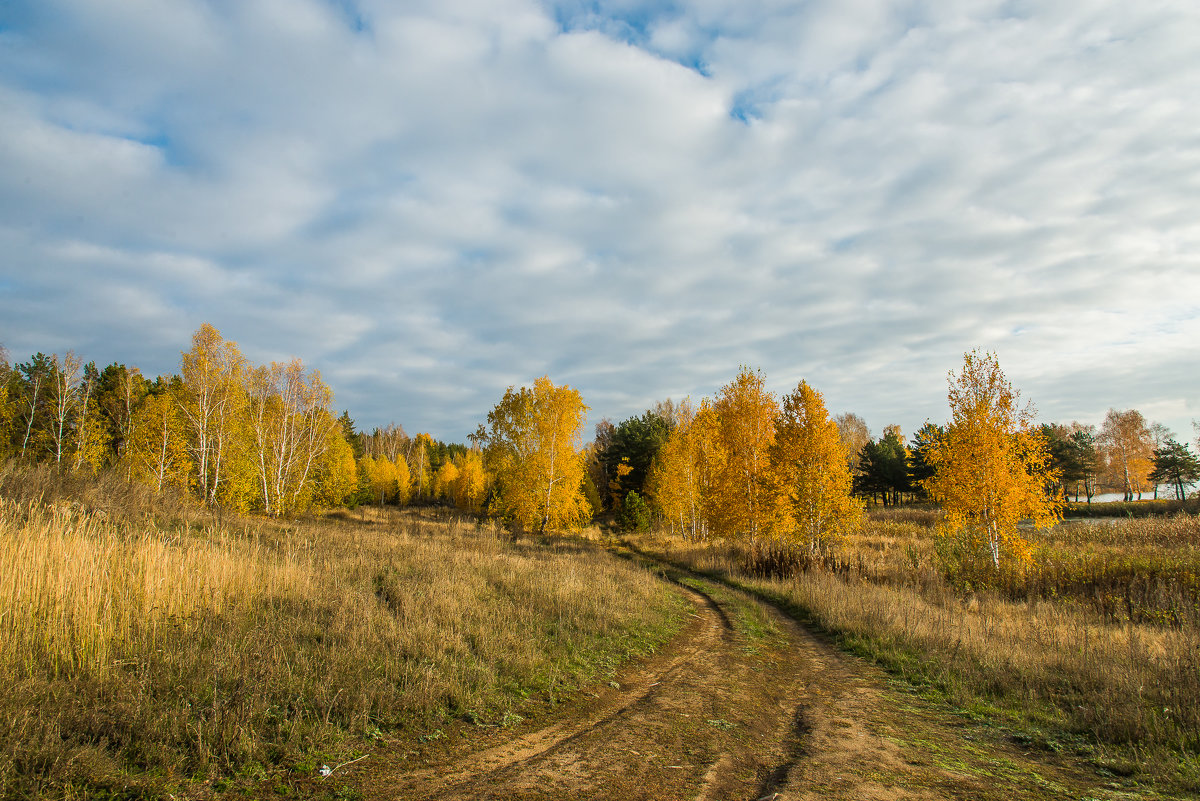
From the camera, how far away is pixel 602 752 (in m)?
5.02

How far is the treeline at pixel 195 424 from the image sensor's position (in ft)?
92.2

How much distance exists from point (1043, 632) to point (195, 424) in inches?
1393

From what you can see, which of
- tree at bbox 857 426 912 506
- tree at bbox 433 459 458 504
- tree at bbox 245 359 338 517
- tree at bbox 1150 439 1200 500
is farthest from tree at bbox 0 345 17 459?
tree at bbox 1150 439 1200 500

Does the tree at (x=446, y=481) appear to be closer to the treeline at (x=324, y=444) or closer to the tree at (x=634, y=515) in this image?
the treeline at (x=324, y=444)

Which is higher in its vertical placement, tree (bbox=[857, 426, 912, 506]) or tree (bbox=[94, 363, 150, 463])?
tree (bbox=[94, 363, 150, 463])

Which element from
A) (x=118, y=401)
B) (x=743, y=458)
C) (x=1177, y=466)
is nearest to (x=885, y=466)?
(x=1177, y=466)

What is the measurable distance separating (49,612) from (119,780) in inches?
125

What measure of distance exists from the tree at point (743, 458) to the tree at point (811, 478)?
1407mm

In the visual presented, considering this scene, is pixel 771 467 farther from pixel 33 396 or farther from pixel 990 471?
pixel 33 396

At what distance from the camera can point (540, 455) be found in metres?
30.4

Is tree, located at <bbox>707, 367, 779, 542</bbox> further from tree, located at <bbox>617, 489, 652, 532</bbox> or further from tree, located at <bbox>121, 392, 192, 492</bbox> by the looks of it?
tree, located at <bbox>121, 392, 192, 492</bbox>

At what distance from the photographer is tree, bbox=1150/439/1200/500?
5212 centimetres

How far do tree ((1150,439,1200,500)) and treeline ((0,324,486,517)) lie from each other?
78521 mm

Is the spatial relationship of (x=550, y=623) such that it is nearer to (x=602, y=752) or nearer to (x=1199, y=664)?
(x=602, y=752)
